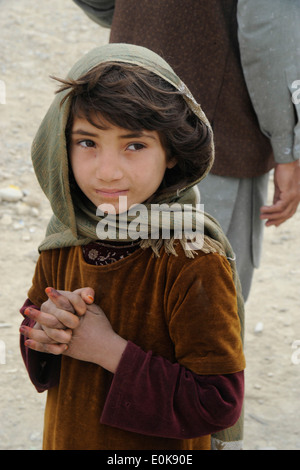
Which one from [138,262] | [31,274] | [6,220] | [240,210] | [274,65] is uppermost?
[6,220]

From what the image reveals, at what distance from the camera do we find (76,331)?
148cm

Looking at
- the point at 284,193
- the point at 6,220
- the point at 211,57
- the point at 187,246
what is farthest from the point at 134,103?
the point at 6,220

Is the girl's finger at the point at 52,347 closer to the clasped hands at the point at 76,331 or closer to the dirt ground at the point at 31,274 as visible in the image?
the clasped hands at the point at 76,331

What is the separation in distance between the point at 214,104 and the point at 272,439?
5.87ft

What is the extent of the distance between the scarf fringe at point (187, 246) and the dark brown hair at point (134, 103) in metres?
0.20

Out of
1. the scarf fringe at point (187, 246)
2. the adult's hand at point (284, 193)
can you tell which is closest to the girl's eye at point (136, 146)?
the scarf fringe at point (187, 246)

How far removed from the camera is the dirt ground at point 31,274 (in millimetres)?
3352

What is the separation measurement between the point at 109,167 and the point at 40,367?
61 centimetres

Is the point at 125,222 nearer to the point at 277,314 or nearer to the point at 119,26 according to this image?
the point at 119,26

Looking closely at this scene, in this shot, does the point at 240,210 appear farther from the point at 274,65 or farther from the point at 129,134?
the point at 129,134

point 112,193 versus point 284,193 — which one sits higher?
point 284,193

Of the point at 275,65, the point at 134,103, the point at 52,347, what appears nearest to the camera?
the point at 134,103

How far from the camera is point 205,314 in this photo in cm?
143
